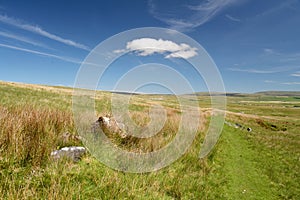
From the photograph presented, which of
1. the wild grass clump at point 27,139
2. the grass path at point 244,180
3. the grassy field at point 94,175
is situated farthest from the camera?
the grass path at point 244,180

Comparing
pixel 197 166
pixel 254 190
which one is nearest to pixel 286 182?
pixel 254 190

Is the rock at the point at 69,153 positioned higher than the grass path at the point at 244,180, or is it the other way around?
the rock at the point at 69,153

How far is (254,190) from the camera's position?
819 centimetres

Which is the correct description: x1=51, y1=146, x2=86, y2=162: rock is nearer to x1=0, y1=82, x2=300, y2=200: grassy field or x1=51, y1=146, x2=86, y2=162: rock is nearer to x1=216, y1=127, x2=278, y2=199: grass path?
x1=0, y1=82, x2=300, y2=200: grassy field

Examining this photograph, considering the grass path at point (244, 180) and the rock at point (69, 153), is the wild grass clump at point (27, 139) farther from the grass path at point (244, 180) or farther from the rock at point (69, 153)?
the grass path at point (244, 180)

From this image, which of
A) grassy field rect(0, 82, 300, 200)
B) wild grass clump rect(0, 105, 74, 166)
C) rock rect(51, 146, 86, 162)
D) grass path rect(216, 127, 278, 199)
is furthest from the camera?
grass path rect(216, 127, 278, 199)

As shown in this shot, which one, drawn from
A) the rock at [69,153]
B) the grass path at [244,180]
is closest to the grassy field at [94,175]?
the grass path at [244,180]

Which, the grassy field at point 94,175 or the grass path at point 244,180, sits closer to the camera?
the grassy field at point 94,175

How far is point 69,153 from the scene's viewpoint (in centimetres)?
628

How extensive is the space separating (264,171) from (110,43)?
29.9 feet

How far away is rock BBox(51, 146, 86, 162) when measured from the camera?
19.4 feet

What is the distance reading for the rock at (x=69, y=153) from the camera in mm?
5904

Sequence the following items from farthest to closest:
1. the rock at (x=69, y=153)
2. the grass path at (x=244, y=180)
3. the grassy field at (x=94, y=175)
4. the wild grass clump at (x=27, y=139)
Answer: the grass path at (x=244, y=180), the rock at (x=69, y=153), the wild grass clump at (x=27, y=139), the grassy field at (x=94, y=175)

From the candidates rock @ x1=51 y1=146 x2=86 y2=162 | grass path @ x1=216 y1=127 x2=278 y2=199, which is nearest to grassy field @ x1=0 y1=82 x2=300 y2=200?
grass path @ x1=216 y1=127 x2=278 y2=199
